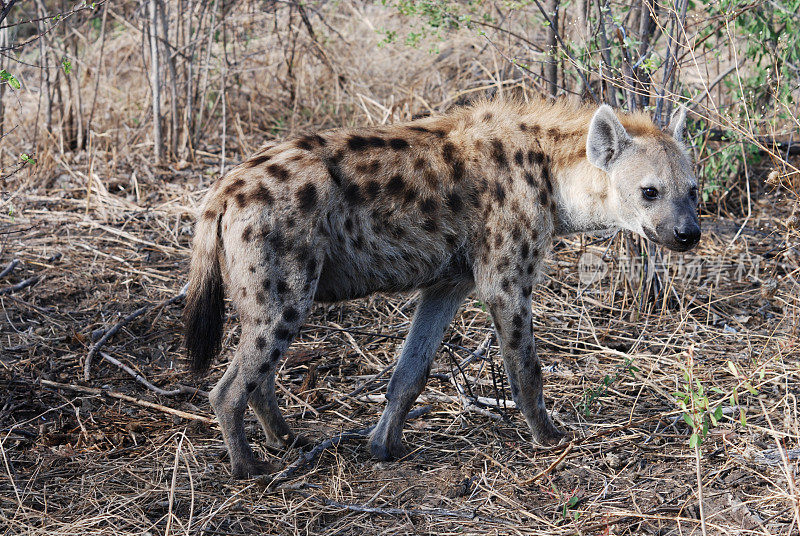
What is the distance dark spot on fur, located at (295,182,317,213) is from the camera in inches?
124

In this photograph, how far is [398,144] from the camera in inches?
135

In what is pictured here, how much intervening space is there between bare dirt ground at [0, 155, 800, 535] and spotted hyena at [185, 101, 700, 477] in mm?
279

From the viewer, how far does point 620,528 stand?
2820 millimetres

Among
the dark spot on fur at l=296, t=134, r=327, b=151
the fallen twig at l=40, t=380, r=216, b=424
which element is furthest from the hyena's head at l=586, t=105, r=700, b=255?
the fallen twig at l=40, t=380, r=216, b=424

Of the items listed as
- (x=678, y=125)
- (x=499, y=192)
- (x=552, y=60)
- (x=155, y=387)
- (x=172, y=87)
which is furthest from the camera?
(x=172, y=87)

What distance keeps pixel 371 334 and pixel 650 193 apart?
63.1 inches

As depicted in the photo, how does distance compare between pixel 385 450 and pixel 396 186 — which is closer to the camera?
pixel 396 186

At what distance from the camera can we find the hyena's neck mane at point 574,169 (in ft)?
11.8

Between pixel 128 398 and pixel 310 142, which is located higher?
pixel 310 142

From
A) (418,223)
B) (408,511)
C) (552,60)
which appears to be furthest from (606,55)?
(408,511)

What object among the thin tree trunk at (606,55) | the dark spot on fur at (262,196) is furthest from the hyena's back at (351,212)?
the thin tree trunk at (606,55)

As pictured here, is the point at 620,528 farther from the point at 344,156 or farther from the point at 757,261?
the point at 757,261

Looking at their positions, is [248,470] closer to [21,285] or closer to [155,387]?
[155,387]

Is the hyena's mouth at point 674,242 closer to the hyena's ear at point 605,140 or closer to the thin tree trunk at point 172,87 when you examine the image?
the hyena's ear at point 605,140
